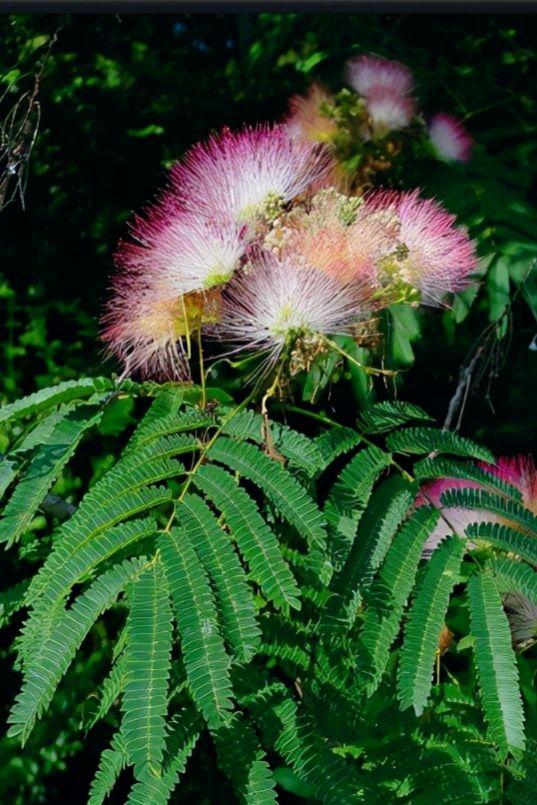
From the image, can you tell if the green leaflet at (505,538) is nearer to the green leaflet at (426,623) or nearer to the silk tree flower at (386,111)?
the green leaflet at (426,623)

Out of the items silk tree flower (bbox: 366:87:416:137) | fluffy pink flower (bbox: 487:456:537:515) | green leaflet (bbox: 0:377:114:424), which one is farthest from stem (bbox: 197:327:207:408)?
silk tree flower (bbox: 366:87:416:137)

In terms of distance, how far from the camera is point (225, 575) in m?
1.16

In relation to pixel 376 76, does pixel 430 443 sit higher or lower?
lower

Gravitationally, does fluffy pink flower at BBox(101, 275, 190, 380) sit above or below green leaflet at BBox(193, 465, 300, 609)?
above

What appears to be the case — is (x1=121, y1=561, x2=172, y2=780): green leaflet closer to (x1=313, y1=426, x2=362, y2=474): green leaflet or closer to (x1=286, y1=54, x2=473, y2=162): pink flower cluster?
(x1=313, y1=426, x2=362, y2=474): green leaflet

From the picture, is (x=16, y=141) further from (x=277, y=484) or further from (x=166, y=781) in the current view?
(x=166, y=781)

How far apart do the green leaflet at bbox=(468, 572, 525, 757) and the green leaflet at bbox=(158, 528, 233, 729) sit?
0.95 feet

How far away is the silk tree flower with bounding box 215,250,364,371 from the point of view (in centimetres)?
136

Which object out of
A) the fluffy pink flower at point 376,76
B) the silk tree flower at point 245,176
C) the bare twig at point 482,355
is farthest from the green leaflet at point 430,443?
the fluffy pink flower at point 376,76

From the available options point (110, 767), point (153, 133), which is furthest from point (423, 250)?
point (153, 133)

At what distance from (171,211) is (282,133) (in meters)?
0.25

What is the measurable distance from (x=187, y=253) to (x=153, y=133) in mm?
1201

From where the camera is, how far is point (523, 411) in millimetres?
2596

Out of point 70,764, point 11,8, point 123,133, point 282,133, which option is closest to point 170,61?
point 123,133
